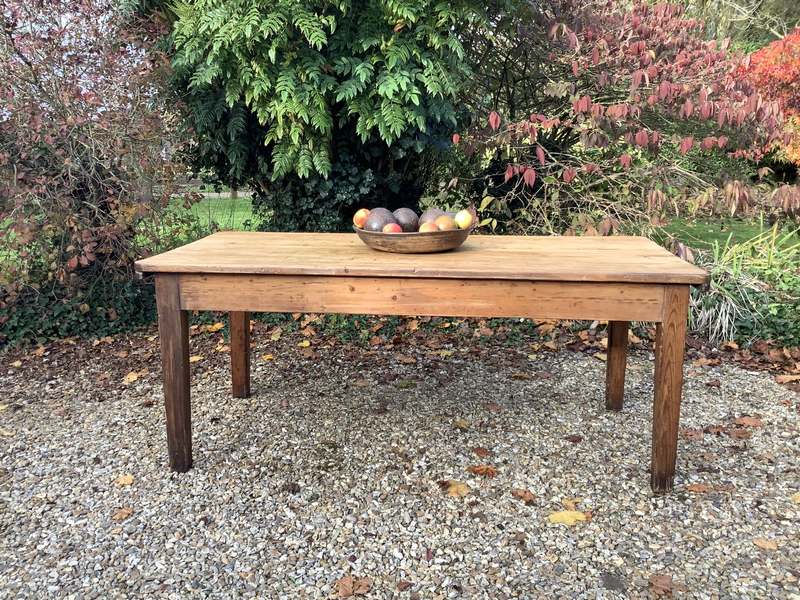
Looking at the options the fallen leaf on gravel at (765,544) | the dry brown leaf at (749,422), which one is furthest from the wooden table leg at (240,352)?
the dry brown leaf at (749,422)

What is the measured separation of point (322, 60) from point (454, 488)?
8.33 ft

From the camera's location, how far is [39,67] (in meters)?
4.00

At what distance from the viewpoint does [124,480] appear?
8.63 feet

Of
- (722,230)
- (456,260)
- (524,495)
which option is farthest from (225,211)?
(722,230)

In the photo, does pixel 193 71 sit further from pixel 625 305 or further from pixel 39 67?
pixel 625 305

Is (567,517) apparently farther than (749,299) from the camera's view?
No

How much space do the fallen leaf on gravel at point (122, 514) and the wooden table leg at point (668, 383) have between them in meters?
1.97

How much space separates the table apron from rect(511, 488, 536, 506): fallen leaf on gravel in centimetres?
69

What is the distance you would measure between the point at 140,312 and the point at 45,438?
179 cm

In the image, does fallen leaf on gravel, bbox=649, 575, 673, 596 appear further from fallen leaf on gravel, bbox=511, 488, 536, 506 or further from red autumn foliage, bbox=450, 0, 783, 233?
red autumn foliage, bbox=450, 0, 783, 233

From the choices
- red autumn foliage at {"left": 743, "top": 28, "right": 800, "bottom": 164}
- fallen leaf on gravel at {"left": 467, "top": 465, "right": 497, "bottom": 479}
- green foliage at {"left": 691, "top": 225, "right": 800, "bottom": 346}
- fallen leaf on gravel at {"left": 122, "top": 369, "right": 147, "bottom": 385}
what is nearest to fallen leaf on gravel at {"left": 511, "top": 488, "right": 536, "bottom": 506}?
fallen leaf on gravel at {"left": 467, "top": 465, "right": 497, "bottom": 479}

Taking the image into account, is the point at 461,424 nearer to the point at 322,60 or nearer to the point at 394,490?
the point at 394,490

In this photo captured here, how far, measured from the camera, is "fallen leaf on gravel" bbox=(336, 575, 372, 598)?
1.92 meters

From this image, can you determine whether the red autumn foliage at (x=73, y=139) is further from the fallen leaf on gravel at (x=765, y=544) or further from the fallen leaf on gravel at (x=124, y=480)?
the fallen leaf on gravel at (x=765, y=544)
